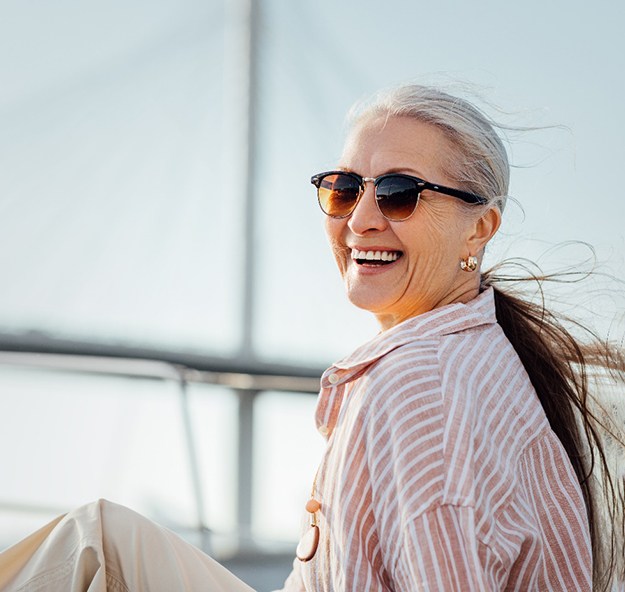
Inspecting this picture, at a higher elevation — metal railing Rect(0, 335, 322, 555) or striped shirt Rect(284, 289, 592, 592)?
striped shirt Rect(284, 289, 592, 592)

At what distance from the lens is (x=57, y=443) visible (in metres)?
4.12

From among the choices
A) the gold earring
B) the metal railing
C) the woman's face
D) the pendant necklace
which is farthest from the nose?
the metal railing

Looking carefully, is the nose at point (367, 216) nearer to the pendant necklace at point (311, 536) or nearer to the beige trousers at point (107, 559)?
the pendant necklace at point (311, 536)

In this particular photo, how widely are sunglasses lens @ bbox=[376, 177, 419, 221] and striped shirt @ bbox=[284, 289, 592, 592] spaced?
14cm

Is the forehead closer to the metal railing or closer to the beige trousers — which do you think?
the beige trousers

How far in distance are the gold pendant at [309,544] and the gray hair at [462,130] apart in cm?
43

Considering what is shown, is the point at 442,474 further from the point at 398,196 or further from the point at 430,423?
the point at 398,196

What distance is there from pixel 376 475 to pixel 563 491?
0.22m

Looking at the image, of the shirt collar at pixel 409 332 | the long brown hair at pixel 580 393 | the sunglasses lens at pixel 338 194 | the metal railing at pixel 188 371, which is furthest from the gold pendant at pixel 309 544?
the metal railing at pixel 188 371

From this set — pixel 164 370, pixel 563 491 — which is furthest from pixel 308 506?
pixel 164 370

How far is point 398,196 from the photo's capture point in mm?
1231

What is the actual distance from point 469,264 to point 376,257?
111mm

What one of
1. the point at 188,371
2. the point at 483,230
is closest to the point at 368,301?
the point at 483,230

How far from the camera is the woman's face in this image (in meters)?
1.25
